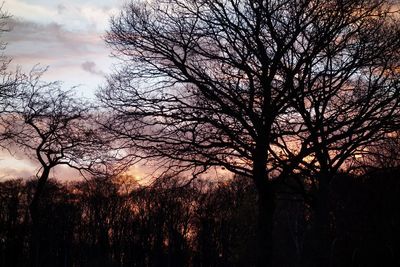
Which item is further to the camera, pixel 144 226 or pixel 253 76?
pixel 144 226

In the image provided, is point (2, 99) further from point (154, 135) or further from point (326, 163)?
point (326, 163)

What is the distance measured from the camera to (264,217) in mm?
14109

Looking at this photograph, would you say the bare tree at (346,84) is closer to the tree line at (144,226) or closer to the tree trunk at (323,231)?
the tree trunk at (323,231)

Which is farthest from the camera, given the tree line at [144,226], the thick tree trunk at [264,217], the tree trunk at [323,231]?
the tree line at [144,226]

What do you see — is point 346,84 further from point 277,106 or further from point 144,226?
point 144,226

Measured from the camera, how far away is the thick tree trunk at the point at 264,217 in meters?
13.7

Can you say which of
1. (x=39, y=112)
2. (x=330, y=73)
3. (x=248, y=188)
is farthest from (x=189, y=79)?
(x=248, y=188)

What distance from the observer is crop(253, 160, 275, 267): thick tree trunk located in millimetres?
13742

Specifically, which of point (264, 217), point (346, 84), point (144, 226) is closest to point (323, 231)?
point (264, 217)

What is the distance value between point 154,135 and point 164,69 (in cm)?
192

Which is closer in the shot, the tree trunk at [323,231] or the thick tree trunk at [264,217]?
the thick tree trunk at [264,217]

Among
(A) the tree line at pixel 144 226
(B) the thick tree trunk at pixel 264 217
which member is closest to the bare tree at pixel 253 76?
(B) the thick tree trunk at pixel 264 217

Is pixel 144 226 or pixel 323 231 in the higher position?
pixel 144 226

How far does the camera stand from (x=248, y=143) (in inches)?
575
